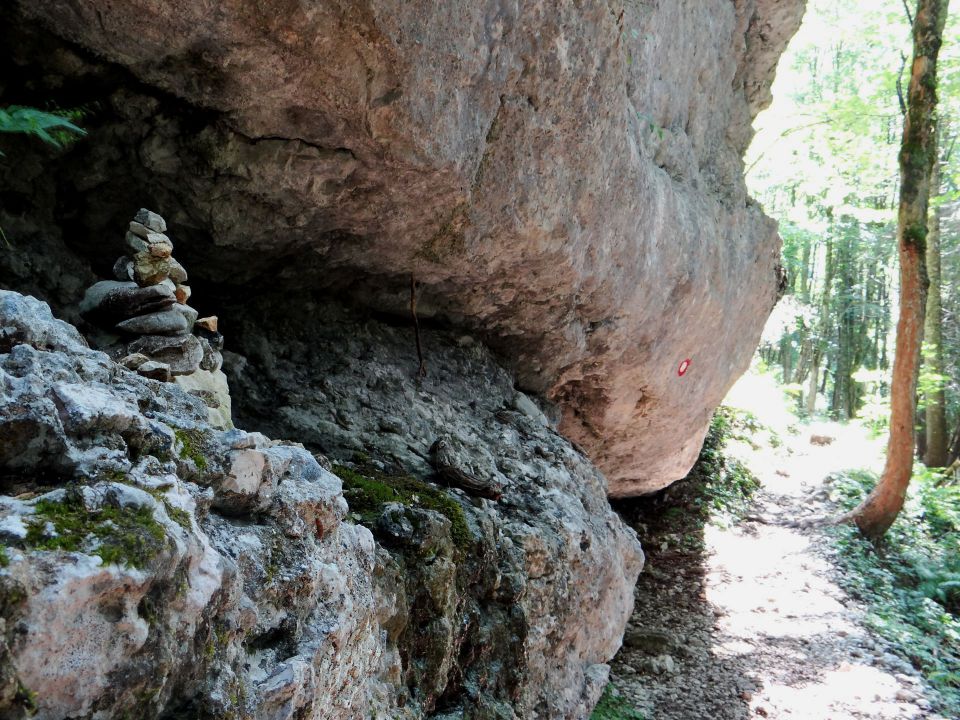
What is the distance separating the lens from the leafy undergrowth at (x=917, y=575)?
300 inches

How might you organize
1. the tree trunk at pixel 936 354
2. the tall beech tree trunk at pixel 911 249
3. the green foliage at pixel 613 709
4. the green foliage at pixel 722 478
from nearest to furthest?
1. the green foliage at pixel 613 709
2. the tall beech tree trunk at pixel 911 249
3. the green foliage at pixel 722 478
4. the tree trunk at pixel 936 354

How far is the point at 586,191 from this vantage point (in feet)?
16.4

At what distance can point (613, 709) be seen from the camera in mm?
6047

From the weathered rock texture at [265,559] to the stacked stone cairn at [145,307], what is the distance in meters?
0.52

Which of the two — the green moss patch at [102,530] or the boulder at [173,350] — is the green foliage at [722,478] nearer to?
the boulder at [173,350]

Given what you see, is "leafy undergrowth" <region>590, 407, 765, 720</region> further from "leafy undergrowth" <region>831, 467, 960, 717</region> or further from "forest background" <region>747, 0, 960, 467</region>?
"forest background" <region>747, 0, 960, 467</region>

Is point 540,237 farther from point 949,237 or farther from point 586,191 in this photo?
point 949,237

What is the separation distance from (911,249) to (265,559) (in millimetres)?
9736

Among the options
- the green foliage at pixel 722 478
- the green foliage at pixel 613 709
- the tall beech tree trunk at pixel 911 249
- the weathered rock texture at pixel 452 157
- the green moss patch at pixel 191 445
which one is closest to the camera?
the green moss patch at pixel 191 445

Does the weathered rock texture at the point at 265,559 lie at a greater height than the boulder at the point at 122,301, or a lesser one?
lesser

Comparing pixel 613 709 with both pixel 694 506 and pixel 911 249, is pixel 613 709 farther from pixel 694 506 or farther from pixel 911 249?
pixel 911 249

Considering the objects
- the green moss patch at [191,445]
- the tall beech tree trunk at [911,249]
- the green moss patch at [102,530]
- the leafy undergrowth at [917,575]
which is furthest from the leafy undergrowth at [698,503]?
the green moss patch at [102,530]

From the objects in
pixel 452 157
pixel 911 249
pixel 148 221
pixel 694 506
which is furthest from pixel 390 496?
pixel 911 249

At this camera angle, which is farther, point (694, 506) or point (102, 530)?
point (694, 506)
